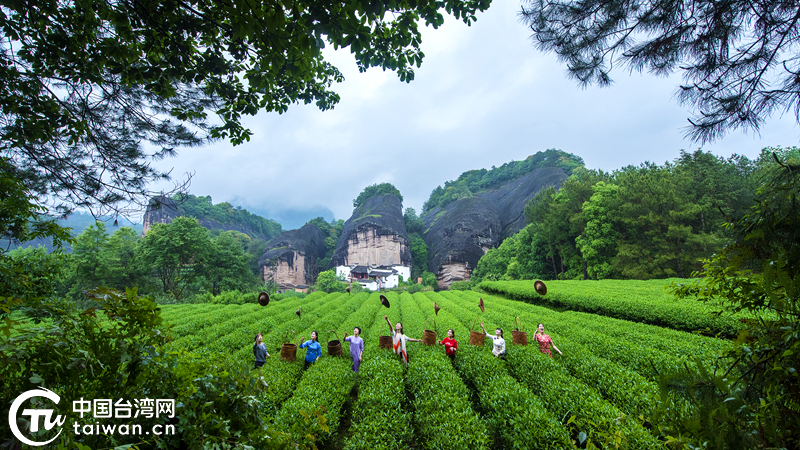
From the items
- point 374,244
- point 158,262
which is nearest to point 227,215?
point 374,244

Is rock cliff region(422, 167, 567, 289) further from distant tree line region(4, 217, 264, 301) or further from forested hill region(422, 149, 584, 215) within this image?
distant tree line region(4, 217, 264, 301)

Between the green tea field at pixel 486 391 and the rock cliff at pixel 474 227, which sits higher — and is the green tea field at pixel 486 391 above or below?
below

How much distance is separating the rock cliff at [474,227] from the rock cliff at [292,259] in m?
25.9

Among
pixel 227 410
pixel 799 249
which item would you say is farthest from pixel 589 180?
pixel 227 410

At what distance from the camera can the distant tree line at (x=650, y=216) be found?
1828 centimetres

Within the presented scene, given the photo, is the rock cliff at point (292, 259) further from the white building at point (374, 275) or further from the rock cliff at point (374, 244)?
the white building at point (374, 275)

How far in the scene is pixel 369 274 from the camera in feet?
164

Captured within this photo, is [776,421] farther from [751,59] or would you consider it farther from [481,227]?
[481,227]

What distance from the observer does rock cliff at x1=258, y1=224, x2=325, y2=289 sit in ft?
170
